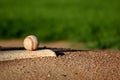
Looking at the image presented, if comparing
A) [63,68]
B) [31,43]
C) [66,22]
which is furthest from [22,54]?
[66,22]

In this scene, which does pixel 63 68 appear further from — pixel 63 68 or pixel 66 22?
pixel 66 22

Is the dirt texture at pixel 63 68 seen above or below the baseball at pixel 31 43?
below

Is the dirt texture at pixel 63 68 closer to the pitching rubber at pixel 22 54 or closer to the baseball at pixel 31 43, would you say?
the pitching rubber at pixel 22 54

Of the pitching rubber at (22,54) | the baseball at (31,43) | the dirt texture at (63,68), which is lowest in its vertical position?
the dirt texture at (63,68)

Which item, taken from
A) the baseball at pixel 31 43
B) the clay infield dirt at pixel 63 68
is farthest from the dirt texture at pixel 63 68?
the baseball at pixel 31 43

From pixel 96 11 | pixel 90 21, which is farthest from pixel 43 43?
pixel 96 11

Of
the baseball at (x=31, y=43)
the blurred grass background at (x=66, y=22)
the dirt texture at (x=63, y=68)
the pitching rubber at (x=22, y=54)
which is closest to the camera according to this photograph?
the dirt texture at (x=63, y=68)

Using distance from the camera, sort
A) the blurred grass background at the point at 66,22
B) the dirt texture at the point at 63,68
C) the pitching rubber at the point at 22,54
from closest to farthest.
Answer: the dirt texture at the point at 63,68 → the pitching rubber at the point at 22,54 → the blurred grass background at the point at 66,22
